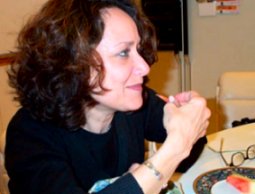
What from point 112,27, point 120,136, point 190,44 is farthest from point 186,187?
point 190,44

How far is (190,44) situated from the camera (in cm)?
312

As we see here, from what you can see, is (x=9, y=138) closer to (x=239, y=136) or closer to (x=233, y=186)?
(x=233, y=186)

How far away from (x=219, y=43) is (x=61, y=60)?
231 cm

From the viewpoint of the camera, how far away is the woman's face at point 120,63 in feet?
3.24

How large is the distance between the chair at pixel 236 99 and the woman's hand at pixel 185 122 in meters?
0.79

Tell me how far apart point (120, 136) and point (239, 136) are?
53 cm

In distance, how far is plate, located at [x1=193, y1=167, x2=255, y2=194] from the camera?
1.07 metres

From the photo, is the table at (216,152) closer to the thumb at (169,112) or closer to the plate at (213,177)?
the plate at (213,177)

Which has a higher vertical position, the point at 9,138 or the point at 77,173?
the point at 9,138

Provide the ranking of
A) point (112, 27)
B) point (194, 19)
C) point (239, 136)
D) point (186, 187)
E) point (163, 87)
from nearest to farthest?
1. point (112, 27)
2. point (186, 187)
3. point (239, 136)
4. point (194, 19)
5. point (163, 87)

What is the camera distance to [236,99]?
1844 mm

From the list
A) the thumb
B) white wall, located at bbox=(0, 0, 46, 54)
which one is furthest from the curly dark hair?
white wall, located at bbox=(0, 0, 46, 54)

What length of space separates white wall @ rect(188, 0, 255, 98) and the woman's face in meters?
2.12

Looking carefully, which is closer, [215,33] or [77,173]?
[77,173]
